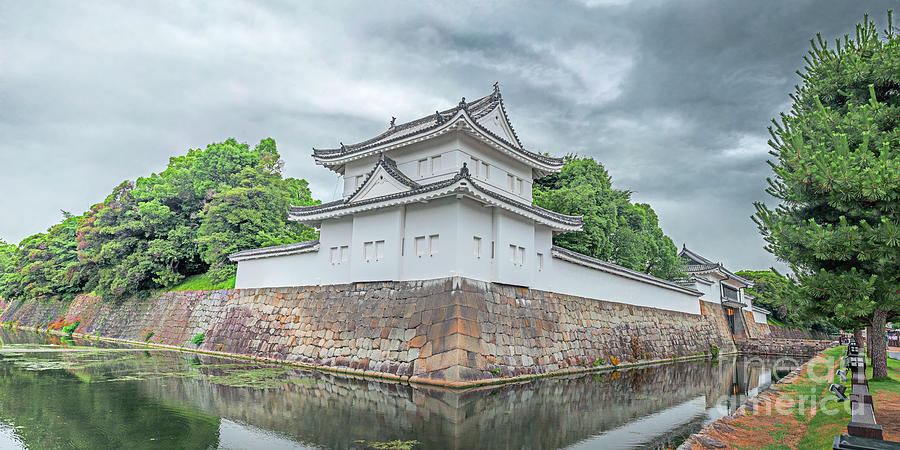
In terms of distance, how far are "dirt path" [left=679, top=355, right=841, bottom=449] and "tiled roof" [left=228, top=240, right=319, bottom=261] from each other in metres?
14.0

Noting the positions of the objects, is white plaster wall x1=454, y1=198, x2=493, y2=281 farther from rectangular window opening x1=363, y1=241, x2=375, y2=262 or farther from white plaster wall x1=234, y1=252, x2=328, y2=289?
white plaster wall x1=234, y1=252, x2=328, y2=289

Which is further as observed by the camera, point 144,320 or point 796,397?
point 144,320

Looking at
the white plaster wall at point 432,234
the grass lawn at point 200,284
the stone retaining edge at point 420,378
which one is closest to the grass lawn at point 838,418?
the stone retaining edge at point 420,378

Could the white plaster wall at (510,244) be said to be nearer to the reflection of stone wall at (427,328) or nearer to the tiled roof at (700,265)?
the reflection of stone wall at (427,328)

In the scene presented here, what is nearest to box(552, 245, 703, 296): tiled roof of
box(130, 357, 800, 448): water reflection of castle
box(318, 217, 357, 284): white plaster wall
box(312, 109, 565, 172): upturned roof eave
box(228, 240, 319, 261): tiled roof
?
box(312, 109, 565, 172): upturned roof eave

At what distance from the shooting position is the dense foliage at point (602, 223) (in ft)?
80.3

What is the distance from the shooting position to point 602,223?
24938 millimetres

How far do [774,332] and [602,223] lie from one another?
32.5 metres

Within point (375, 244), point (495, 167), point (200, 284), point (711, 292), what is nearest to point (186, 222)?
point (200, 284)

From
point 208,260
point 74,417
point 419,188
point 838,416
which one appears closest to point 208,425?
point 74,417

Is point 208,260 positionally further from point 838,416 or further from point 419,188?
point 838,416

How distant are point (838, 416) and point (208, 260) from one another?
83.5ft

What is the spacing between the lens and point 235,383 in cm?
1166

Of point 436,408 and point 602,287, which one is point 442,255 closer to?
point 436,408
